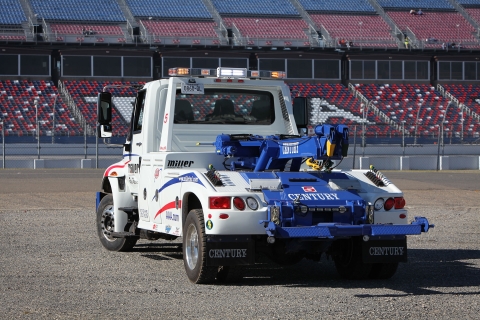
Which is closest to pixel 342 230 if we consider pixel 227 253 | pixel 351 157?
pixel 227 253

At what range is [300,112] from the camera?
1120 cm

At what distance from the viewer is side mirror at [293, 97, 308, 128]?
1118 cm

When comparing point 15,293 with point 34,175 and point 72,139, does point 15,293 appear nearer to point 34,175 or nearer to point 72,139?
point 34,175

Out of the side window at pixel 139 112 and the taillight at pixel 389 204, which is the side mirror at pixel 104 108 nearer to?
the side window at pixel 139 112

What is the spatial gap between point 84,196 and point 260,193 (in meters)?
14.0

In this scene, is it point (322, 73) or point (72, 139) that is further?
point (322, 73)

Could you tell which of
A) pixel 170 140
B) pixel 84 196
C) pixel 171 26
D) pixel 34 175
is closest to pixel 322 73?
pixel 171 26

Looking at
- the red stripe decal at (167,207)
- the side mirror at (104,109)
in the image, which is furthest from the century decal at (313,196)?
the side mirror at (104,109)

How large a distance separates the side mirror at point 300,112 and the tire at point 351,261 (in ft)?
7.76

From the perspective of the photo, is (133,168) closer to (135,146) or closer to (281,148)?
(135,146)

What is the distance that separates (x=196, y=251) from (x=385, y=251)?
78.9 inches

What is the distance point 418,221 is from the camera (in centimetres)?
868

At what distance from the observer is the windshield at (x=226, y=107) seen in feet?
34.3

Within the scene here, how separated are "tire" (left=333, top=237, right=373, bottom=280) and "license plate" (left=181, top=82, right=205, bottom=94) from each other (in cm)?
268
